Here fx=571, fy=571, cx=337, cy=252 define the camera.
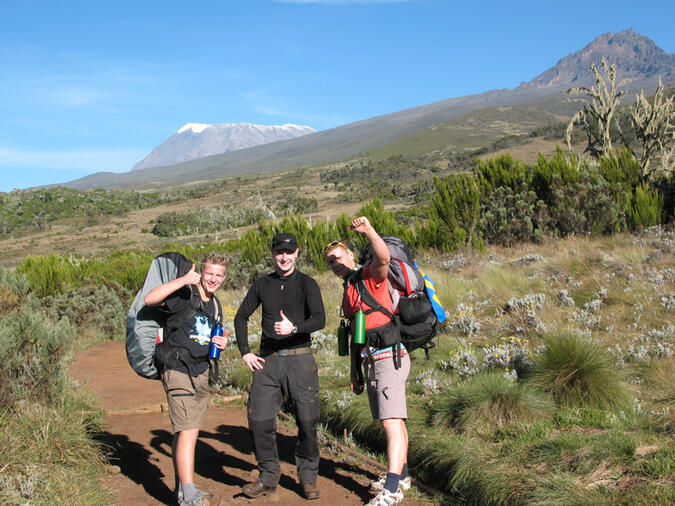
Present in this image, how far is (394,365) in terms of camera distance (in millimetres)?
3947

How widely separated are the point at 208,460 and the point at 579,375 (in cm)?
350

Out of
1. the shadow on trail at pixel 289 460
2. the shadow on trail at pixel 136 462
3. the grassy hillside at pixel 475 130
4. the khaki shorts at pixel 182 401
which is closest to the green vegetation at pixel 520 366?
the shadow on trail at pixel 136 462

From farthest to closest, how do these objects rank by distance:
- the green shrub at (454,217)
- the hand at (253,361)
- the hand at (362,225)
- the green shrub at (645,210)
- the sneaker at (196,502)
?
the green shrub at (454,217)
the green shrub at (645,210)
the hand at (253,361)
the sneaker at (196,502)
the hand at (362,225)

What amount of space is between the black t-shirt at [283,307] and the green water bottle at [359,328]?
16.5 inches

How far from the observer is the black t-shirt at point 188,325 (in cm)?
400

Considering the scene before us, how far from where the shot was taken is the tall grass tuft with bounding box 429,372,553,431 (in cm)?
488

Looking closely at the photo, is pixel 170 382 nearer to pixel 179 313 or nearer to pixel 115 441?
pixel 179 313

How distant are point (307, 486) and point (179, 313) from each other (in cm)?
162

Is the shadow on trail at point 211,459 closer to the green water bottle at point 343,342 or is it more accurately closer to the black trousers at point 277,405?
the black trousers at point 277,405

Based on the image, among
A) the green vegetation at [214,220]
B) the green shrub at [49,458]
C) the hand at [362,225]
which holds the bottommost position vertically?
the green shrub at [49,458]

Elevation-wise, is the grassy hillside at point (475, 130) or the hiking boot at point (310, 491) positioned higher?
the grassy hillside at point (475, 130)

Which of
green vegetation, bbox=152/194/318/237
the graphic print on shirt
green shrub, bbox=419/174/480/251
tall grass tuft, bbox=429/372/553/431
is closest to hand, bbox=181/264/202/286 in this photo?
the graphic print on shirt

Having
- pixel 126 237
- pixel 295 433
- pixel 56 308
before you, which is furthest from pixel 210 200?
→ pixel 295 433

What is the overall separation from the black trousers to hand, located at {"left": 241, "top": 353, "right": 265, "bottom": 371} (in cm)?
4
